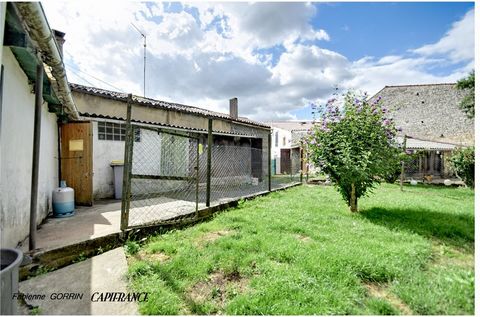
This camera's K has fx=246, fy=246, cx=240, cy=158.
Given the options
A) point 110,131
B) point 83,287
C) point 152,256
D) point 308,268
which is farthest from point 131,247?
point 110,131

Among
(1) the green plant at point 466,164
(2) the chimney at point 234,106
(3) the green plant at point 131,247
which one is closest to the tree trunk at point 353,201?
(3) the green plant at point 131,247

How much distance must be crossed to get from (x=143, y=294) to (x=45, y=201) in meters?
3.70

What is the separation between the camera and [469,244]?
3.70 metres

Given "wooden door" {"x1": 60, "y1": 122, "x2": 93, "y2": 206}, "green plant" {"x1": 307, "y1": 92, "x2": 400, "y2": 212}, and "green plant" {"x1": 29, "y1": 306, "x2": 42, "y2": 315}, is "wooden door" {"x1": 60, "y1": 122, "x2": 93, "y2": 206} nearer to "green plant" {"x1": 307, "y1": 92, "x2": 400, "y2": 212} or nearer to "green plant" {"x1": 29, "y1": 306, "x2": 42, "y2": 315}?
"green plant" {"x1": 29, "y1": 306, "x2": 42, "y2": 315}

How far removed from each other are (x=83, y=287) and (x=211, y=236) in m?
→ 1.93

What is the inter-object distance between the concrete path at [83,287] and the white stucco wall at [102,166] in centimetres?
464

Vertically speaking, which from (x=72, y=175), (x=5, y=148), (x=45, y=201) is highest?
(x=5, y=148)

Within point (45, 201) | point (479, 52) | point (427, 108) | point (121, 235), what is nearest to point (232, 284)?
point (121, 235)

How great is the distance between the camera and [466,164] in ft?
39.3

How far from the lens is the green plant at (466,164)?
38.3 ft

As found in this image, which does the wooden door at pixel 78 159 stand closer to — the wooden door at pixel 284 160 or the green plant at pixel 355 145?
the green plant at pixel 355 145

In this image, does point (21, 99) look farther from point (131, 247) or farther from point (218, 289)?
point (218, 289)

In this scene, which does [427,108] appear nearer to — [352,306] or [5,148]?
[352,306]

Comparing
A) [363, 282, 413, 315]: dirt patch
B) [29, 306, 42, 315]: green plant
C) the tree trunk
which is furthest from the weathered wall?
[363, 282, 413, 315]: dirt patch
